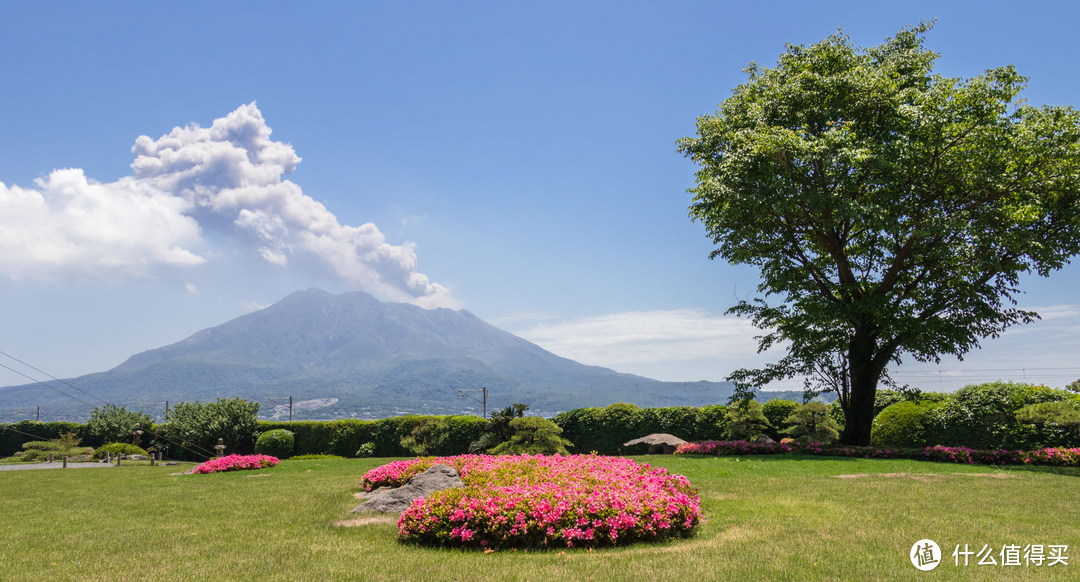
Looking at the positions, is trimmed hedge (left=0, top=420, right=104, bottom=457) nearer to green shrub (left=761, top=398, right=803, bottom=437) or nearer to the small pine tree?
green shrub (left=761, top=398, right=803, bottom=437)

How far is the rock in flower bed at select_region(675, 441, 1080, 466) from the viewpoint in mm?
16656

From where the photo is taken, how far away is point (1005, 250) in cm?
1902

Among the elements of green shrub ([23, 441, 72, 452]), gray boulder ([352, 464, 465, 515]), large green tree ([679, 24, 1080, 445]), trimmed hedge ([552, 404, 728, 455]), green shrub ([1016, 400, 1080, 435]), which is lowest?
green shrub ([23, 441, 72, 452])

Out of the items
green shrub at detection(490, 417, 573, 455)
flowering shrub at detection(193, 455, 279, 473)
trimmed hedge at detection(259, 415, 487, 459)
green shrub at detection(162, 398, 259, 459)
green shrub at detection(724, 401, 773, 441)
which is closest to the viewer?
green shrub at detection(490, 417, 573, 455)

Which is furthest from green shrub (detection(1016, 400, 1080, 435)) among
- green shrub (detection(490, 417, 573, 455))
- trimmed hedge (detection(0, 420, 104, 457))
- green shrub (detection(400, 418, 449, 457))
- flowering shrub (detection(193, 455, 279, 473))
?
trimmed hedge (detection(0, 420, 104, 457))

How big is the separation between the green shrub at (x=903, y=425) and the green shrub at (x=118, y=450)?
37.7m

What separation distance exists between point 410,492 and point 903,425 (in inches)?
774

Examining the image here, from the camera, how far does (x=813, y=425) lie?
23.7 meters

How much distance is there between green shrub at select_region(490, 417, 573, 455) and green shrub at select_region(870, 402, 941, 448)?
1219 cm

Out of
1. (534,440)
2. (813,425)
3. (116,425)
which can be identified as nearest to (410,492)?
(534,440)

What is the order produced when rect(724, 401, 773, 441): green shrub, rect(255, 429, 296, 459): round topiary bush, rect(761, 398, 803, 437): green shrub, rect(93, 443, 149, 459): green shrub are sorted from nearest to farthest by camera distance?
rect(724, 401, 773, 441): green shrub
rect(761, 398, 803, 437): green shrub
rect(93, 443, 149, 459): green shrub
rect(255, 429, 296, 459): round topiary bush

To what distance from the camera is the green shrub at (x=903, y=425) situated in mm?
20984

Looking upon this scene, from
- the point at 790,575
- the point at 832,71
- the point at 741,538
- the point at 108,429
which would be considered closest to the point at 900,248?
the point at 832,71

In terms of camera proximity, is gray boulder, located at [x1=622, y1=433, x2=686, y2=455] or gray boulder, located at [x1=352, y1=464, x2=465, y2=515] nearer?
gray boulder, located at [x1=352, y1=464, x2=465, y2=515]
